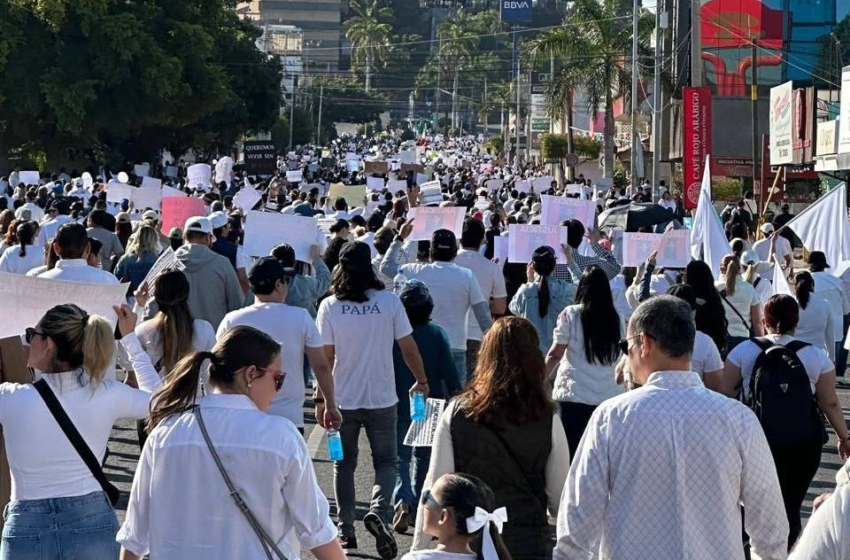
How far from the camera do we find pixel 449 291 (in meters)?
9.80

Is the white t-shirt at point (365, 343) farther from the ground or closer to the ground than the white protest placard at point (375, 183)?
closer to the ground

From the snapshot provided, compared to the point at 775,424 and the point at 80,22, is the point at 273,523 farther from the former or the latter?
the point at 80,22

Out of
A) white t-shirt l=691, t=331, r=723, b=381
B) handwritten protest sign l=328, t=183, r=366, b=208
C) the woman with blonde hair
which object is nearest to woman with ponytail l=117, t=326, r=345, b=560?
the woman with blonde hair

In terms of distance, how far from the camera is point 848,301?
14547 mm

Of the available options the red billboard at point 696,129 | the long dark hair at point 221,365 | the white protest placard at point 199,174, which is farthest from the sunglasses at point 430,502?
the red billboard at point 696,129

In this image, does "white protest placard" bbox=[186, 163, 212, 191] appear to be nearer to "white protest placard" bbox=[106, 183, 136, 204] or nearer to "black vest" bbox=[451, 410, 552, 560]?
"white protest placard" bbox=[106, 183, 136, 204]

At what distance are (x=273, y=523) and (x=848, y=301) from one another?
11.0 meters

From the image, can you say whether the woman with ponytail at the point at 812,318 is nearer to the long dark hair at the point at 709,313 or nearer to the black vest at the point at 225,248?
the long dark hair at the point at 709,313

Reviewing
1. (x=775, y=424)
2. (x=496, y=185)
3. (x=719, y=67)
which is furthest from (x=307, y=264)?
(x=719, y=67)

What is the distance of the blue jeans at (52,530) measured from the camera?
5.22 m

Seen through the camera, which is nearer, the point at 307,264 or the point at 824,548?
the point at 824,548

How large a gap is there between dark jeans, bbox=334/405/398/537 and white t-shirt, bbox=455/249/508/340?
275 cm

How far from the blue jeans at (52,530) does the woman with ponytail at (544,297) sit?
4969mm

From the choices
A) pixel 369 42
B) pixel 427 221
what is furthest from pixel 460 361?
pixel 369 42
